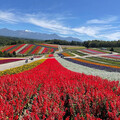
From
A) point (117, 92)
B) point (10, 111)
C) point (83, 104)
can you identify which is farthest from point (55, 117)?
point (117, 92)

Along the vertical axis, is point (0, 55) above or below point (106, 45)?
below

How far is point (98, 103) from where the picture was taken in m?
3.48

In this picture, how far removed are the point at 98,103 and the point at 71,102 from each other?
3.49ft

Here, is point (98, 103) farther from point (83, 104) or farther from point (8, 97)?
point (8, 97)

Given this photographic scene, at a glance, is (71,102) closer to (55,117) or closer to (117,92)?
(55,117)

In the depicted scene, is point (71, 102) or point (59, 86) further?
point (59, 86)

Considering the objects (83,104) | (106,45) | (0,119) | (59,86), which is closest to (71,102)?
(83,104)

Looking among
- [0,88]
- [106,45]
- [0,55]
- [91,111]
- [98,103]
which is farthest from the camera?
[106,45]

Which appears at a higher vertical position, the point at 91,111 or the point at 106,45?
the point at 106,45

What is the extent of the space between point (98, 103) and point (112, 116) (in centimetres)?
79

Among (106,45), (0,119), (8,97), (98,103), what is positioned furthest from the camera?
(106,45)

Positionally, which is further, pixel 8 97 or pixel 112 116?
pixel 8 97

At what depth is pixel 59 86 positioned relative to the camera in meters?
4.99

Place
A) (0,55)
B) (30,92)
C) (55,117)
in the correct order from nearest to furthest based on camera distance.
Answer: (55,117) < (30,92) < (0,55)
